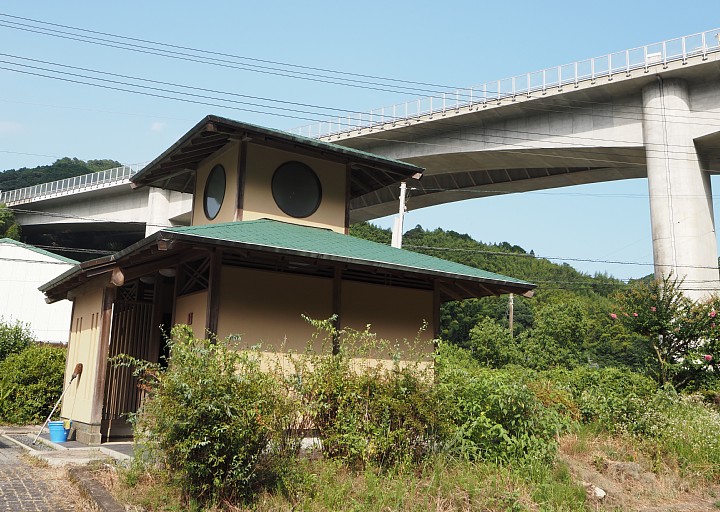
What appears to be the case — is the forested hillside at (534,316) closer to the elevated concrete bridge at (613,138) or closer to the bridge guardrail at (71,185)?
the elevated concrete bridge at (613,138)

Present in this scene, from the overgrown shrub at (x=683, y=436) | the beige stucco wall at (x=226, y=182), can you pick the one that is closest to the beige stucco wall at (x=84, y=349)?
the beige stucco wall at (x=226, y=182)

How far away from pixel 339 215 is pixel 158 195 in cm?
3334

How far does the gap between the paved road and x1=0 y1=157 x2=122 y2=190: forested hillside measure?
80.9 m

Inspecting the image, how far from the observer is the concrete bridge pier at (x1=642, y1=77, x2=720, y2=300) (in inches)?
1032

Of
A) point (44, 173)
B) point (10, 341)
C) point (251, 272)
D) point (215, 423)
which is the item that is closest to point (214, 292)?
point (251, 272)

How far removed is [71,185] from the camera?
5172 cm

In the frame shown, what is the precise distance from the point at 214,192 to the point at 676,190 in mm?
21158

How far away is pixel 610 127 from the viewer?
A: 2912 cm

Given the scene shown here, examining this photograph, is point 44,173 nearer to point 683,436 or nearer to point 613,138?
point 613,138

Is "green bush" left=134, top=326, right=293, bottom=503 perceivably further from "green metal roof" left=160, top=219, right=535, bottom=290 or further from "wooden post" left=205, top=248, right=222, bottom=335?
"wooden post" left=205, top=248, right=222, bottom=335

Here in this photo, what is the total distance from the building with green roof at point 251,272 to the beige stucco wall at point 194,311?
30 millimetres

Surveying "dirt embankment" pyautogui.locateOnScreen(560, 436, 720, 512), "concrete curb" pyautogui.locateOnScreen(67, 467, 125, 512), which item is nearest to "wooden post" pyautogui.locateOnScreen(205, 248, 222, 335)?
"concrete curb" pyautogui.locateOnScreen(67, 467, 125, 512)

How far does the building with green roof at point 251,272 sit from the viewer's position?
1123cm

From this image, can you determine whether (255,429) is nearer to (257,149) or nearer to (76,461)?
(76,461)
